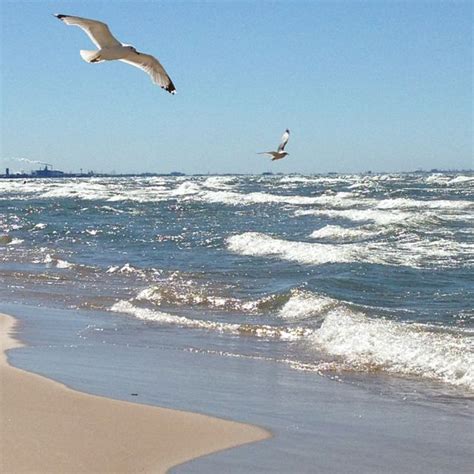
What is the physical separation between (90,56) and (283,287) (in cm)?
661

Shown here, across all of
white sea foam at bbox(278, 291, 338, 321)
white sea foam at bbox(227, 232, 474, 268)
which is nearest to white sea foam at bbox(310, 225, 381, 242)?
white sea foam at bbox(227, 232, 474, 268)

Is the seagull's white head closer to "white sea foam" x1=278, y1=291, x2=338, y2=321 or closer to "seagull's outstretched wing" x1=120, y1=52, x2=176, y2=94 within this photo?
"seagull's outstretched wing" x1=120, y1=52, x2=176, y2=94

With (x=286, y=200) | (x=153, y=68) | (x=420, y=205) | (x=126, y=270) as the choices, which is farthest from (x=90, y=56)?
(x=286, y=200)

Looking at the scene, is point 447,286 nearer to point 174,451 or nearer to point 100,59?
point 100,59

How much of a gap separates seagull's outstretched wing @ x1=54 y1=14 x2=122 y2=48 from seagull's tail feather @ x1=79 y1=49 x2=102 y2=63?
0.64 feet

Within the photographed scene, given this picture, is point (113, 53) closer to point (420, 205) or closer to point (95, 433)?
point (95, 433)

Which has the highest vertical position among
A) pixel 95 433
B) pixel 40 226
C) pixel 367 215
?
pixel 367 215

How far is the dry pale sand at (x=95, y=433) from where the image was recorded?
4.84 meters

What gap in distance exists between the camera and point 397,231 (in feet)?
77.1

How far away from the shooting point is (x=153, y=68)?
8.73 meters

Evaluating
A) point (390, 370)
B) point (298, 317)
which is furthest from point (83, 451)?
point (298, 317)

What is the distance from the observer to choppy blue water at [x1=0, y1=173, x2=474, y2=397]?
890 cm

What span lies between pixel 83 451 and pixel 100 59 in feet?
13.7

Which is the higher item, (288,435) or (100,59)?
(100,59)
